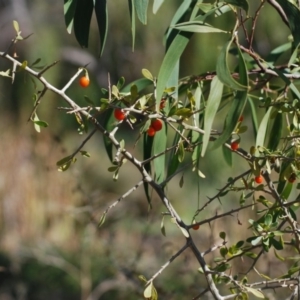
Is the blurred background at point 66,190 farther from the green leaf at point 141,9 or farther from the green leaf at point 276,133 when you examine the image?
the green leaf at point 141,9

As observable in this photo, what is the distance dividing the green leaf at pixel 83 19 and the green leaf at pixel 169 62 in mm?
162

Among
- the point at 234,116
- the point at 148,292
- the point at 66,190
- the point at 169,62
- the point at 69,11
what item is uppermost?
the point at 66,190

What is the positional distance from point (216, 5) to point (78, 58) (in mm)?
3293

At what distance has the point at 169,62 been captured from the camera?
2.38ft

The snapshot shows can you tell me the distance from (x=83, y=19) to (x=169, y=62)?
189mm

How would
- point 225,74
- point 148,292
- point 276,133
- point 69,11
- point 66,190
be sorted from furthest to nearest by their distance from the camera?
1. point 66,190
2. point 276,133
3. point 69,11
4. point 148,292
5. point 225,74

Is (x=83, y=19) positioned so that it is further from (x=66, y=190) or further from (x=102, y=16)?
(x=66, y=190)

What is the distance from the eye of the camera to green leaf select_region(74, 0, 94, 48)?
86cm

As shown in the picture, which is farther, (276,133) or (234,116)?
(276,133)

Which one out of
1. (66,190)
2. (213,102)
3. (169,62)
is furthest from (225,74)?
(66,190)

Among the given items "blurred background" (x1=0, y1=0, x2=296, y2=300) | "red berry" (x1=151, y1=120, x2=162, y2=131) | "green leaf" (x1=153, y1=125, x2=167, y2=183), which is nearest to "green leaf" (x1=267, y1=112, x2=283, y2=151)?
"green leaf" (x1=153, y1=125, x2=167, y2=183)

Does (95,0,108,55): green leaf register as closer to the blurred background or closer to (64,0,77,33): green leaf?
(64,0,77,33): green leaf

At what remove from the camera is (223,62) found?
608 millimetres

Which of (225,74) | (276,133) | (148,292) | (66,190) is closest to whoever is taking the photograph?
(225,74)
